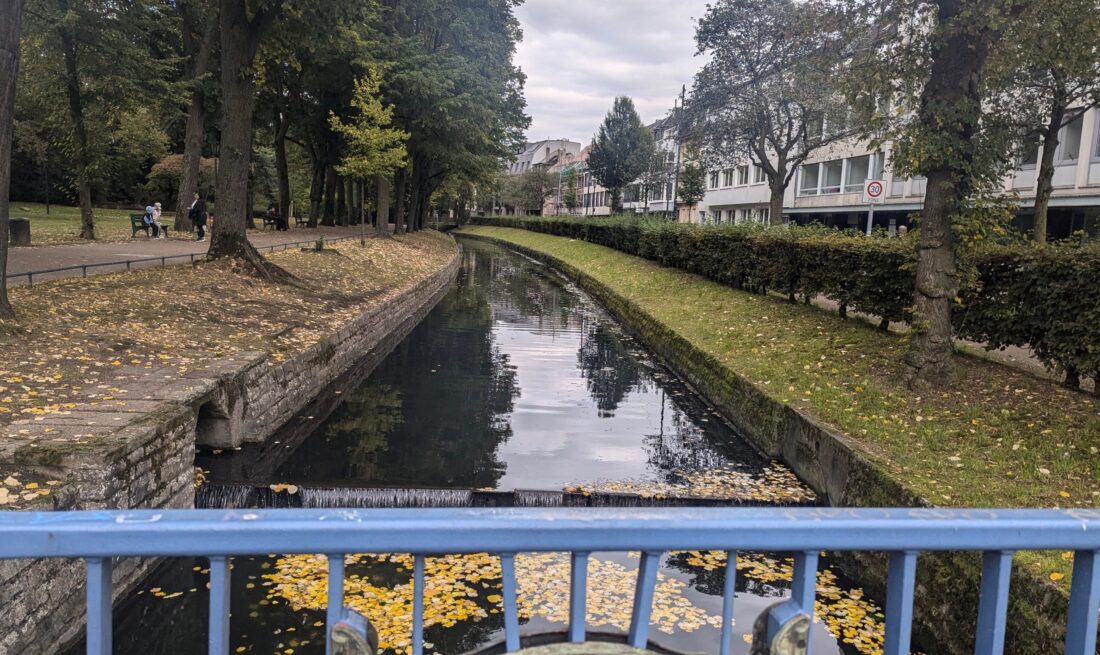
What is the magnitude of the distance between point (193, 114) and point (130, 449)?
24876mm

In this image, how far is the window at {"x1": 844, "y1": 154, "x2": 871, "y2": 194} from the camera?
38469mm

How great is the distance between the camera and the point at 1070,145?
2562cm

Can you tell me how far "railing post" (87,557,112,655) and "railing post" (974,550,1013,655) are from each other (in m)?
1.82

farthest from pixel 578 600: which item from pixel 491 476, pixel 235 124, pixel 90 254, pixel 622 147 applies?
pixel 622 147

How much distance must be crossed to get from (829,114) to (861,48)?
19749 millimetres

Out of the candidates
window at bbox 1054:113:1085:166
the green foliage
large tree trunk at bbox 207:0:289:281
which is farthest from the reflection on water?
window at bbox 1054:113:1085:166

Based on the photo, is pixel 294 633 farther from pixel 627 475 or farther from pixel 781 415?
pixel 781 415

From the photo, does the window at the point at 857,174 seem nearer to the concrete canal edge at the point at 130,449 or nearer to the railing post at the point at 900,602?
the concrete canal edge at the point at 130,449

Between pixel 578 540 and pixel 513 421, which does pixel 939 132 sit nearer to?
pixel 513 421

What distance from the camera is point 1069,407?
7.69 metres

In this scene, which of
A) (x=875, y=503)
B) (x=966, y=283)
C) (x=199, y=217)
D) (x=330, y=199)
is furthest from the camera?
(x=330, y=199)

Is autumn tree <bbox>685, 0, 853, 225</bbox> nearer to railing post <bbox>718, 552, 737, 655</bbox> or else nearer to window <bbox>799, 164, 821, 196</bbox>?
window <bbox>799, 164, 821, 196</bbox>

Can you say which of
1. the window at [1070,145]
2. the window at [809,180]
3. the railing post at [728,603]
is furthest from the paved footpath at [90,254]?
the window at [809,180]

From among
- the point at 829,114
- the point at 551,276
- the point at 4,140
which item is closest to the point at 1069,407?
the point at 4,140
